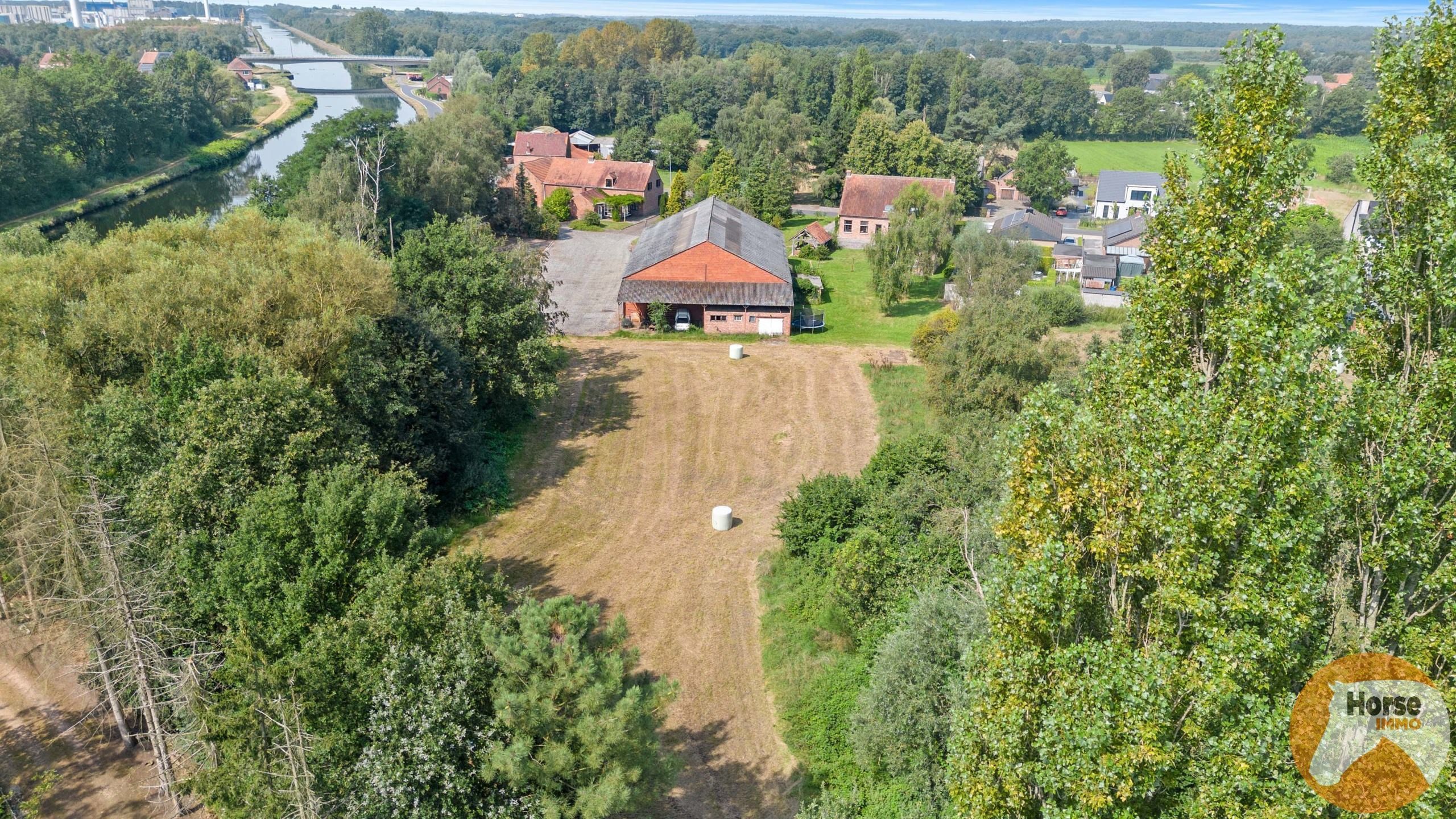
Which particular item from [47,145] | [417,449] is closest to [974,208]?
[417,449]

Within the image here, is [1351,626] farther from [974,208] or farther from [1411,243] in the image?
[974,208]

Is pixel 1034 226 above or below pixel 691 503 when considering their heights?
above

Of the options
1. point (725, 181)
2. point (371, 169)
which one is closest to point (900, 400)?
point (725, 181)

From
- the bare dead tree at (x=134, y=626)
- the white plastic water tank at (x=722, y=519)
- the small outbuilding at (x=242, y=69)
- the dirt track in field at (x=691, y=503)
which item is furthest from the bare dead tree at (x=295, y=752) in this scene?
the small outbuilding at (x=242, y=69)

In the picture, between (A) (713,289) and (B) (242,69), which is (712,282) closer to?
(A) (713,289)

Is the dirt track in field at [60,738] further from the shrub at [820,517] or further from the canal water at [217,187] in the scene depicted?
the canal water at [217,187]

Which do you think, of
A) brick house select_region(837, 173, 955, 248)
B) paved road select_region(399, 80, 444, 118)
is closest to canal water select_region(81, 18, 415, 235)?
paved road select_region(399, 80, 444, 118)
